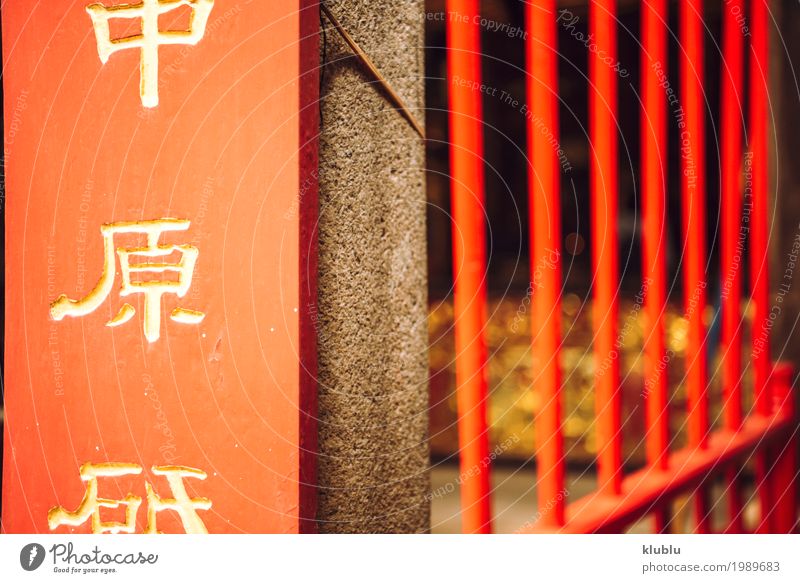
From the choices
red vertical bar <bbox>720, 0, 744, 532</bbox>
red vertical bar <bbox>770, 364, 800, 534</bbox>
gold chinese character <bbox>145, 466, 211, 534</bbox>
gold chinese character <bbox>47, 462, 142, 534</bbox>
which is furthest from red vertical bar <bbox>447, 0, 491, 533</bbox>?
red vertical bar <bbox>770, 364, 800, 534</bbox>

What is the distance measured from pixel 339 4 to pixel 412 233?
350 mm

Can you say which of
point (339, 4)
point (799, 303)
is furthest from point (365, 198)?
point (799, 303)

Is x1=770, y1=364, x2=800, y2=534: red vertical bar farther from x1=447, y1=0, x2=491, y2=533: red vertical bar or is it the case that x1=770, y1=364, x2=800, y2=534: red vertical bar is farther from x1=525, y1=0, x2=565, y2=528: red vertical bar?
x1=447, y1=0, x2=491, y2=533: red vertical bar

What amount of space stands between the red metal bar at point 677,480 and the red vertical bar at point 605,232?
0.17 feet

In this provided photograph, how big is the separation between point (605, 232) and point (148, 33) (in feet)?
2.66

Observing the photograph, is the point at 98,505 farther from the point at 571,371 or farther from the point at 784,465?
the point at 571,371

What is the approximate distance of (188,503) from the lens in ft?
3.12

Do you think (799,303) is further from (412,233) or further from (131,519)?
(131,519)

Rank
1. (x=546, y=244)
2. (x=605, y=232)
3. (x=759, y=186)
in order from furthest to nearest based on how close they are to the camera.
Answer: (x=759, y=186) < (x=605, y=232) < (x=546, y=244)

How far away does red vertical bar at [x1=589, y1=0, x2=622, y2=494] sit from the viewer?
1.19 metres

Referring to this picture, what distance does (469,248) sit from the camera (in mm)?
984
